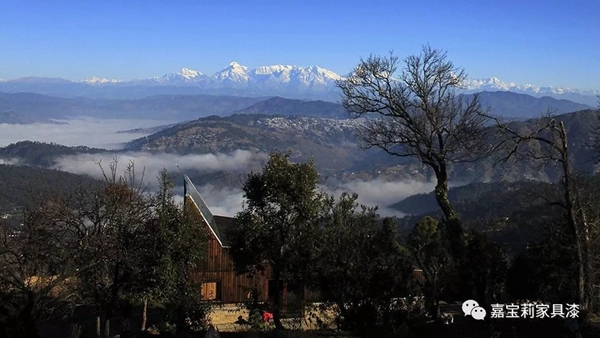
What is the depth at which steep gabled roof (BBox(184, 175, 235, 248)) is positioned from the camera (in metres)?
22.0

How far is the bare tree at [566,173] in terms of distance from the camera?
13586 mm

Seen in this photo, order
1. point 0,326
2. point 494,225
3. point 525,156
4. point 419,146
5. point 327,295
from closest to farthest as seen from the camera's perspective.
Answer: point 0,326 → point 327,295 → point 525,156 → point 419,146 → point 494,225

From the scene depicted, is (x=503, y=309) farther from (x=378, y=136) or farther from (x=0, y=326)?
(x=0, y=326)

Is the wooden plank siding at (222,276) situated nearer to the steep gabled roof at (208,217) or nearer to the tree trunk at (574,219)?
the steep gabled roof at (208,217)

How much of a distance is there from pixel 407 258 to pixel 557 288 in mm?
8098

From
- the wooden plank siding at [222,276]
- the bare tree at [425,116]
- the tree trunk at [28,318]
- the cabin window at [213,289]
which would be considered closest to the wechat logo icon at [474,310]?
the bare tree at [425,116]

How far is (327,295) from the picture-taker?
44.0 ft

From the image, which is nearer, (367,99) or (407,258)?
(407,258)

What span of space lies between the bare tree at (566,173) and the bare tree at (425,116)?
1.00 m

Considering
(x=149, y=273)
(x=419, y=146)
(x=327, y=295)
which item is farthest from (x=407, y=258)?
(x=149, y=273)

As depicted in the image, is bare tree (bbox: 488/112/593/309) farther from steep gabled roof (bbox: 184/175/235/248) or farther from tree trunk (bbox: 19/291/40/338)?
tree trunk (bbox: 19/291/40/338)

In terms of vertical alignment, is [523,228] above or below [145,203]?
below

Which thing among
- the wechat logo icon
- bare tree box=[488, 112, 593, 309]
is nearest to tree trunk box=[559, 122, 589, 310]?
bare tree box=[488, 112, 593, 309]

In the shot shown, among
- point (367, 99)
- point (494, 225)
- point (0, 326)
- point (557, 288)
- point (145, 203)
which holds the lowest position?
point (494, 225)
